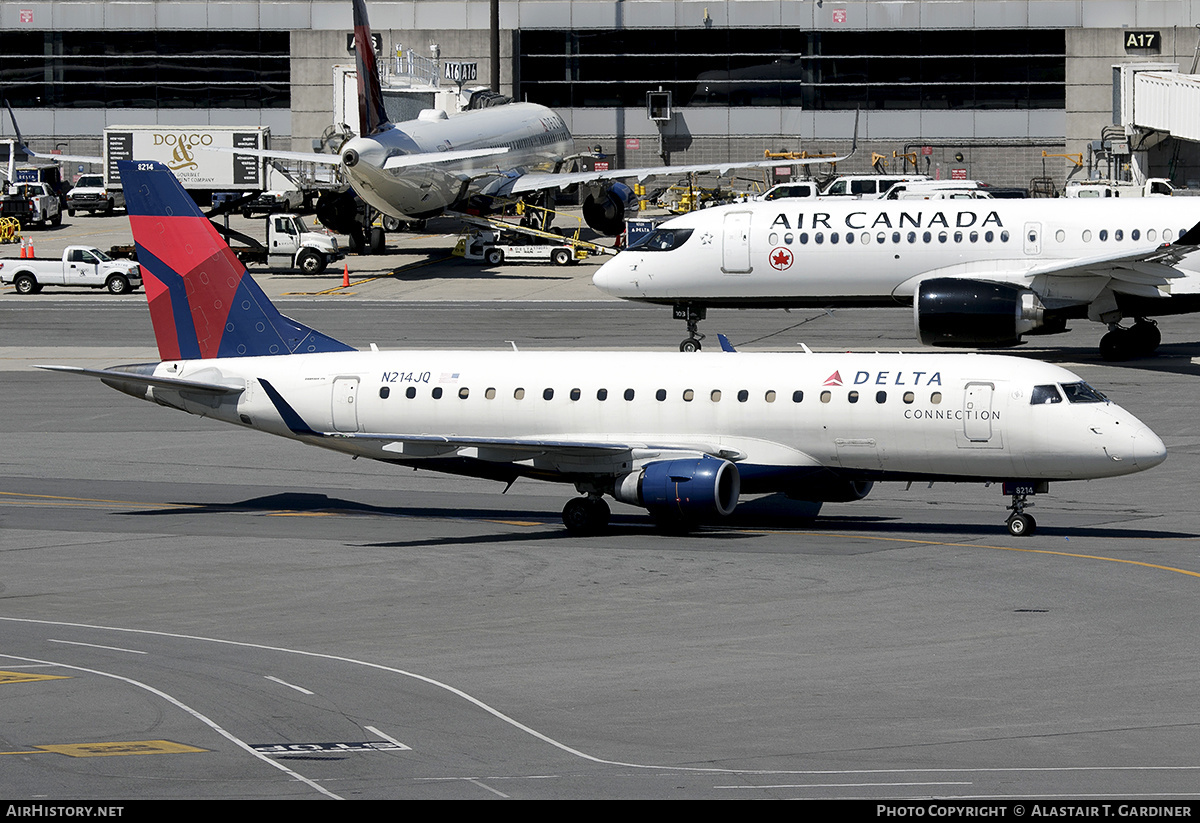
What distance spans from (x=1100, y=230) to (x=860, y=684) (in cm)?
3658

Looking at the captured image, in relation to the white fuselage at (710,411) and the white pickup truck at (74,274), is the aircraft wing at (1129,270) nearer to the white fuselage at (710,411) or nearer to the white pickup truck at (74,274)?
the white fuselage at (710,411)

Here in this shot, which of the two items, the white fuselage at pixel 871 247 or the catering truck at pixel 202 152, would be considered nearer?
the white fuselage at pixel 871 247

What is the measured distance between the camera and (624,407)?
34.8 m

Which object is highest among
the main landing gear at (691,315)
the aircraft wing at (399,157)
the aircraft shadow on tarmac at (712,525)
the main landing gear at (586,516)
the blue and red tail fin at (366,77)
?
the blue and red tail fin at (366,77)

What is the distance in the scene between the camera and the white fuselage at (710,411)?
32.3m

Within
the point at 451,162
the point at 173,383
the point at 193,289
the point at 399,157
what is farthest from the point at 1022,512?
the point at 451,162

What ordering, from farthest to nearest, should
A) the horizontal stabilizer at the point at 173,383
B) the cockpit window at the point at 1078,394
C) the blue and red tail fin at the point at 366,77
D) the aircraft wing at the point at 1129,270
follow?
1. the blue and red tail fin at the point at 366,77
2. the aircraft wing at the point at 1129,270
3. the horizontal stabilizer at the point at 173,383
4. the cockpit window at the point at 1078,394

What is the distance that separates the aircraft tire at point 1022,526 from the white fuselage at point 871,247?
2283 centimetres

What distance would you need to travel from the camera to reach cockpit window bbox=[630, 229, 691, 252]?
56.6 m

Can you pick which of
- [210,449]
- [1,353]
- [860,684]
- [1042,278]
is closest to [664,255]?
[1042,278]

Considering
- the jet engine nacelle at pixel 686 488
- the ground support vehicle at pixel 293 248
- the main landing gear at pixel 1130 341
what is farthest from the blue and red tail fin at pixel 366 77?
the jet engine nacelle at pixel 686 488

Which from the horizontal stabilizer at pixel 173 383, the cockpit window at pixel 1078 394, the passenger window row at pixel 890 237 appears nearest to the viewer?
the cockpit window at pixel 1078 394

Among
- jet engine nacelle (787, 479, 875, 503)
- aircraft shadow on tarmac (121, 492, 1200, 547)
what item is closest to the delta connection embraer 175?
→ aircraft shadow on tarmac (121, 492, 1200, 547)

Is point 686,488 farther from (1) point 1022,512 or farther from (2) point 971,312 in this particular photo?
(2) point 971,312
